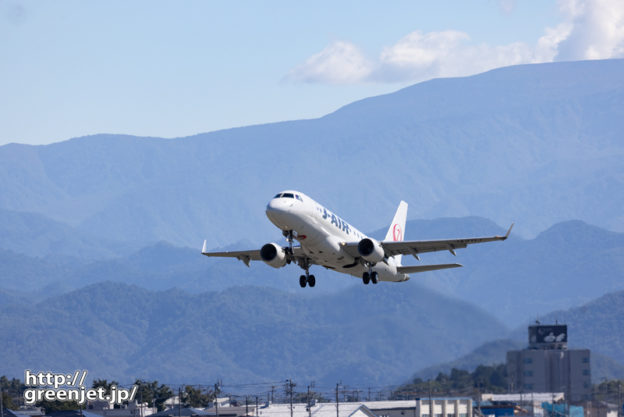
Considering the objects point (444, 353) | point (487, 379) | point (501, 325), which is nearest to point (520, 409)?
point (501, 325)

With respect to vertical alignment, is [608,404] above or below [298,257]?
below

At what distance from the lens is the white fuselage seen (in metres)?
65.9

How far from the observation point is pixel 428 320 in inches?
7648

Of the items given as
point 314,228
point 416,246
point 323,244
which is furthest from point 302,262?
point 416,246

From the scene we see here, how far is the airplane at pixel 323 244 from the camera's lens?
6631 cm

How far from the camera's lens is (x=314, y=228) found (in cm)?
6756

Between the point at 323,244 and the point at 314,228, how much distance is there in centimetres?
142

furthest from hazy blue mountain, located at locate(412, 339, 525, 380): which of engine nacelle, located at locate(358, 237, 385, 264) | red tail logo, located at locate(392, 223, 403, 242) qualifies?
engine nacelle, located at locate(358, 237, 385, 264)

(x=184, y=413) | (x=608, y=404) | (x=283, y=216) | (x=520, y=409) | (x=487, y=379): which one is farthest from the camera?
(x=487, y=379)

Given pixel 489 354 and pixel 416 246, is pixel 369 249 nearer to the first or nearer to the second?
pixel 416 246

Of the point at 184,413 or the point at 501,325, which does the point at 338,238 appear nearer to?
the point at 184,413

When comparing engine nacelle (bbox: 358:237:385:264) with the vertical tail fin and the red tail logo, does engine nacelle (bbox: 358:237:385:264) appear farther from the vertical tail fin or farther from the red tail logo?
the red tail logo

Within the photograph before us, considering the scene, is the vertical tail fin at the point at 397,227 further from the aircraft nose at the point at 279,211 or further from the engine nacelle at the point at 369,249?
the aircraft nose at the point at 279,211

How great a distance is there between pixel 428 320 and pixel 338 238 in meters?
126
